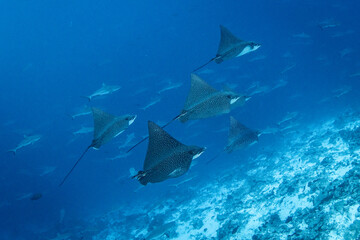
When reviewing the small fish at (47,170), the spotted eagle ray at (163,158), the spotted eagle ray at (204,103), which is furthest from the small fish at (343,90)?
the small fish at (47,170)

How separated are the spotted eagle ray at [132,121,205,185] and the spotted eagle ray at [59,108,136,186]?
4.35 ft

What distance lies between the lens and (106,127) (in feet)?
15.4

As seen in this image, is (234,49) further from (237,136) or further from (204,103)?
(237,136)

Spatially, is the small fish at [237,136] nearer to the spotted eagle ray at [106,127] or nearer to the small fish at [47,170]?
the spotted eagle ray at [106,127]

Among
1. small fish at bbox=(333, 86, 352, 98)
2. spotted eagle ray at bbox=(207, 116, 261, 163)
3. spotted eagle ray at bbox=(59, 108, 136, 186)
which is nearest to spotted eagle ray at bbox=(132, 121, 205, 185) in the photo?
spotted eagle ray at bbox=(59, 108, 136, 186)

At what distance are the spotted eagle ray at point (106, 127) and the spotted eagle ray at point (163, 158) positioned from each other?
1327mm

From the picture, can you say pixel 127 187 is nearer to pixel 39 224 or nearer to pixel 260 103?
pixel 39 224

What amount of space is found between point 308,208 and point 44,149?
4371 centimetres

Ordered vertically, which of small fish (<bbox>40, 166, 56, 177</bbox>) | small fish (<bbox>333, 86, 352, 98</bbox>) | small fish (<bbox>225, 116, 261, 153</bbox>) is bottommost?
small fish (<bbox>333, 86, 352, 98</bbox>)

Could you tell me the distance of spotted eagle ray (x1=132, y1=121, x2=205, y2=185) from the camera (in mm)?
3566

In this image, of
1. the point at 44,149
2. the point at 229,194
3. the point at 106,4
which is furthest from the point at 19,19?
the point at 229,194

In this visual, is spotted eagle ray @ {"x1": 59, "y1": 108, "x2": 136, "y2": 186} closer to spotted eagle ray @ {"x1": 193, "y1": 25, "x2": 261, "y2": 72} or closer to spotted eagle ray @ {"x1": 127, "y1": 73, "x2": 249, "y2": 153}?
spotted eagle ray @ {"x1": 127, "y1": 73, "x2": 249, "y2": 153}

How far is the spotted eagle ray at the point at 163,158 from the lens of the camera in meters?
3.57

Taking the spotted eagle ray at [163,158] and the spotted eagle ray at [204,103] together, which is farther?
the spotted eagle ray at [204,103]
